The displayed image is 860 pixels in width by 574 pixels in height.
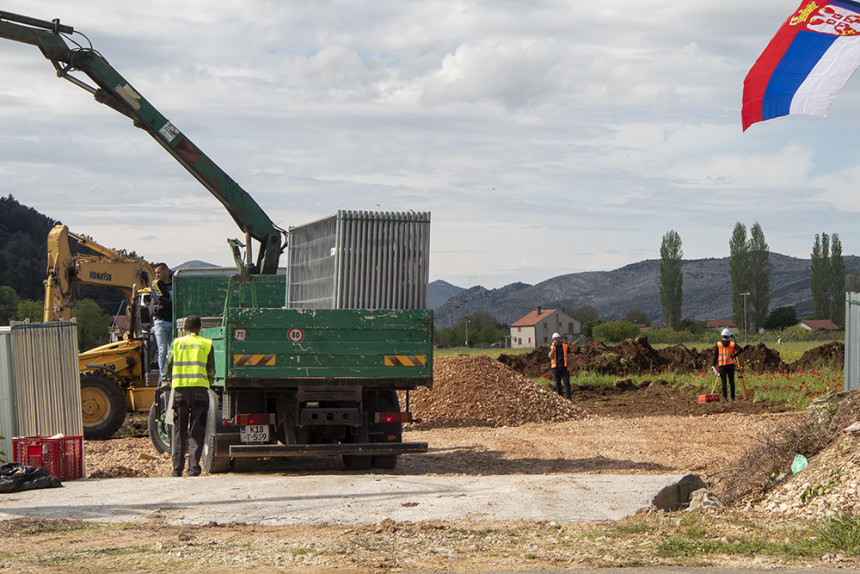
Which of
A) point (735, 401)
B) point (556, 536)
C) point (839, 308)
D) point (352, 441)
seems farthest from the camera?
point (839, 308)

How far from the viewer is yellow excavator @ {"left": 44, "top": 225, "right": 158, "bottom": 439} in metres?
17.8

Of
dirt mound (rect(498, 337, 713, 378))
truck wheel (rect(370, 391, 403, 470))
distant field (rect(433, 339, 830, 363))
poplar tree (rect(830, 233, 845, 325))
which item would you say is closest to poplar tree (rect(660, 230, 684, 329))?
poplar tree (rect(830, 233, 845, 325))

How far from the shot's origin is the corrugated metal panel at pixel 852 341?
11.4m

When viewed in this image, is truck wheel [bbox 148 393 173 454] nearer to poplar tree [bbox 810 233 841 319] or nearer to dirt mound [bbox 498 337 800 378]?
dirt mound [bbox 498 337 800 378]

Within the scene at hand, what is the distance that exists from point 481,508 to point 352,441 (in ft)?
13.1

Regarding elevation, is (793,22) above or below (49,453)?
above

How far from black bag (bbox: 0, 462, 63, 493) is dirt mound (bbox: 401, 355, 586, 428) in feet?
32.5

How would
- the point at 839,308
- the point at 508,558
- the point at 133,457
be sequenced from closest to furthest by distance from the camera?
the point at 508,558
the point at 133,457
the point at 839,308

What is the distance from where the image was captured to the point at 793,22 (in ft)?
28.4

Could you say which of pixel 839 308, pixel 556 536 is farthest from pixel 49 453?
pixel 839 308

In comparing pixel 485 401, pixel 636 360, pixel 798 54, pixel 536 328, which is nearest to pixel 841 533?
pixel 798 54

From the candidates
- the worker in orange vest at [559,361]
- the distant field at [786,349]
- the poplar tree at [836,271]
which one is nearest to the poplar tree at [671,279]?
the poplar tree at [836,271]

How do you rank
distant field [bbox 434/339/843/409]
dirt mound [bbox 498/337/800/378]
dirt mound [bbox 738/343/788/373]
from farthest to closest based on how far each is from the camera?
dirt mound [bbox 498/337/800/378] < dirt mound [bbox 738/343/788/373] < distant field [bbox 434/339/843/409]

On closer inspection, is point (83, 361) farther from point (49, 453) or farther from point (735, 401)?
point (735, 401)
